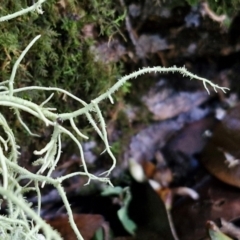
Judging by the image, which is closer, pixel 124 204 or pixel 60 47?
pixel 60 47

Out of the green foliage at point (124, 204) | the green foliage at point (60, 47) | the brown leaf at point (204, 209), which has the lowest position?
the brown leaf at point (204, 209)

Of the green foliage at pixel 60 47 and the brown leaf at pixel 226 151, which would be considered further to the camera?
the brown leaf at pixel 226 151

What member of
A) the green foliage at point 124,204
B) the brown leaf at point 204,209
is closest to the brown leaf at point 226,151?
the brown leaf at point 204,209

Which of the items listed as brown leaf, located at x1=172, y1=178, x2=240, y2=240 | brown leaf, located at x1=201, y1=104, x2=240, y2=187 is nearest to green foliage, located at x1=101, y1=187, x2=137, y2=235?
brown leaf, located at x1=172, y1=178, x2=240, y2=240

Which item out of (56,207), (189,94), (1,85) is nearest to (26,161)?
(56,207)

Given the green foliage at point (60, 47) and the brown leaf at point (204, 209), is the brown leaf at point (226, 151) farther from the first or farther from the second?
the green foliage at point (60, 47)

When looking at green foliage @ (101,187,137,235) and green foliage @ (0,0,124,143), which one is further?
green foliage @ (101,187,137,235)

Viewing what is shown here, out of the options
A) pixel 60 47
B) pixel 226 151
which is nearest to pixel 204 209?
pixel 226 151

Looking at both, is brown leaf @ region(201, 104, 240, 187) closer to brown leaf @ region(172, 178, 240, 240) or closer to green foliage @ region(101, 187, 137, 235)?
brown leaf @ region(172, 178, 240, 240)

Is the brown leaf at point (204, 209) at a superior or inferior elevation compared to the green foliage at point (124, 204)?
inferior

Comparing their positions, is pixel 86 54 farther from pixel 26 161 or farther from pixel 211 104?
pixel 211 104

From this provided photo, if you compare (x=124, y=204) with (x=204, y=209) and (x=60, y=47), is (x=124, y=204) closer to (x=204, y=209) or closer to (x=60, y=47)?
(x=204, y=209)
